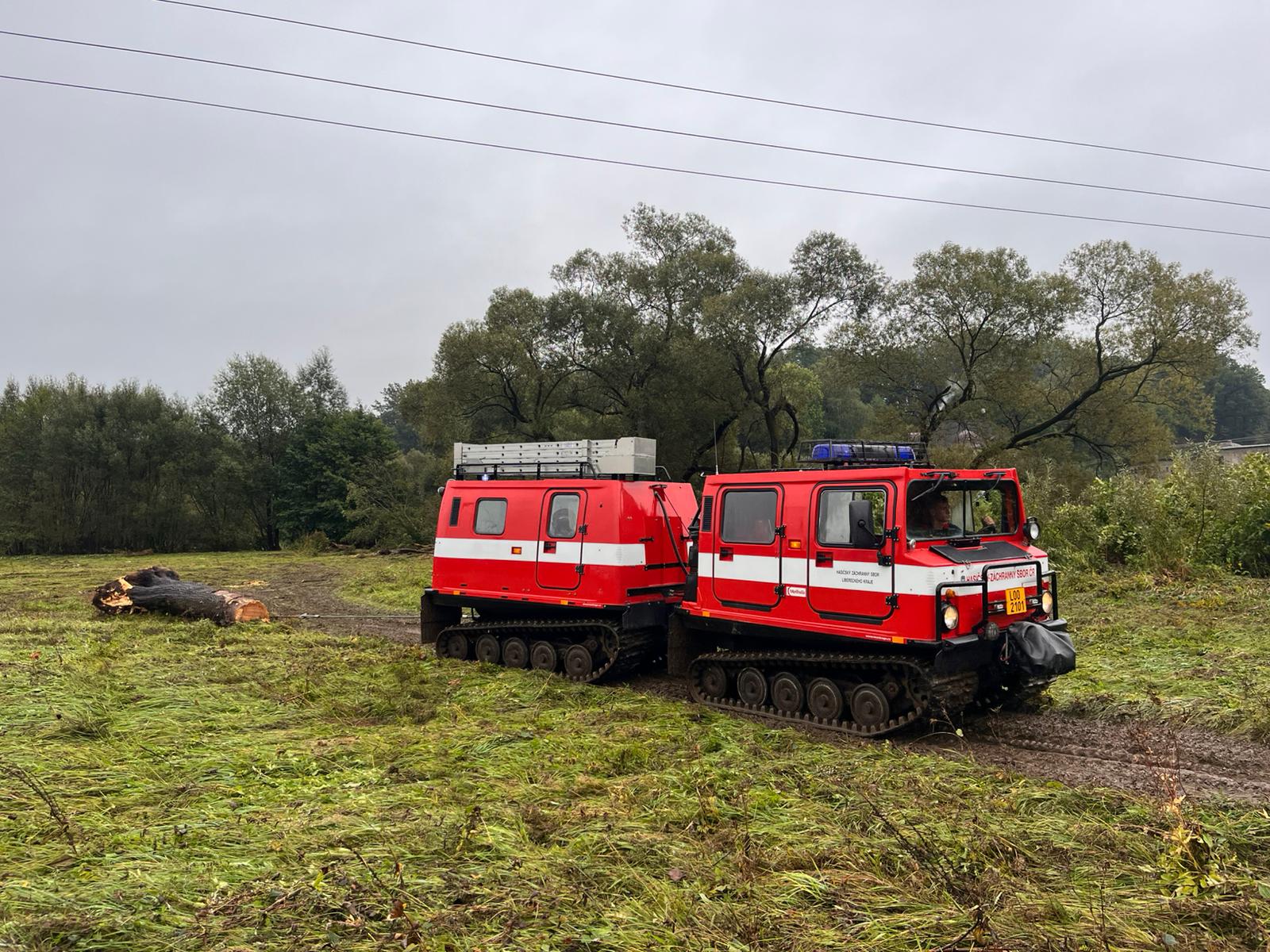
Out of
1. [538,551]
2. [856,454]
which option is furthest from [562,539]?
[856,454]

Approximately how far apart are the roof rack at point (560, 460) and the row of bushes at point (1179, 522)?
10932 millimetres

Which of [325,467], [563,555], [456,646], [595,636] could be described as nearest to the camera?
[595,636]

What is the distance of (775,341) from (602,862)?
2428cm

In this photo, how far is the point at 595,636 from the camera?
10117 mm

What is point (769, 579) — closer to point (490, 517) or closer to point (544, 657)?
point (544, 657)

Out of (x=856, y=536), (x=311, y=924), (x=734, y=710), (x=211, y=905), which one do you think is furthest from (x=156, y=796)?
(x=856, y=536)

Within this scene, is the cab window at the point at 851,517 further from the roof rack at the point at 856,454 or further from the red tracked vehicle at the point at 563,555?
the red tracked vehicle at the point at 563,555

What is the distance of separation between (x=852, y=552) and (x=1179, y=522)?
12274 mm

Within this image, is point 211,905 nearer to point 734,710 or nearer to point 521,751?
point 521,751

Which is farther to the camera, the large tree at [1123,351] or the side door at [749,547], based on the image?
the large tree at [1123,351]

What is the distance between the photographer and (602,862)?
4504 mm

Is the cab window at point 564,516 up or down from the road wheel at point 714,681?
up

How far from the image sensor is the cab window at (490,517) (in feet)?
36.2

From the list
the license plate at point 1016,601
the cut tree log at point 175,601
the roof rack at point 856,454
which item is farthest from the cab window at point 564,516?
the cut tree log at point 175,601
